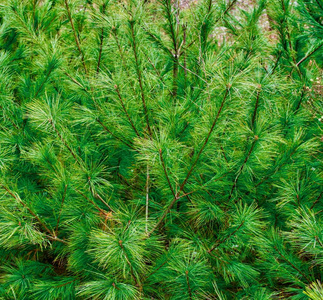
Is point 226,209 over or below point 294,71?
below

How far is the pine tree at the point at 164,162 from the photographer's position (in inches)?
37.5

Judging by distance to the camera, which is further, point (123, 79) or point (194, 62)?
point (194, 62)

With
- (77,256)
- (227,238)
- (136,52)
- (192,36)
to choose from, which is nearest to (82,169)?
(77,256)

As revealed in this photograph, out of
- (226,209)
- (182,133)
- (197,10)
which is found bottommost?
(226,209)

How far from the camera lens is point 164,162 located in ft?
2.96

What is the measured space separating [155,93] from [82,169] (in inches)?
18.3

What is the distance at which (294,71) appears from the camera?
140cm

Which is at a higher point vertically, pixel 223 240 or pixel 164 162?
pixel 164 162

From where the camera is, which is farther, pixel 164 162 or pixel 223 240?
pixel 223 240

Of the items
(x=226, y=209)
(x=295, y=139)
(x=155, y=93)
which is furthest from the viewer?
(x=155, y=93)

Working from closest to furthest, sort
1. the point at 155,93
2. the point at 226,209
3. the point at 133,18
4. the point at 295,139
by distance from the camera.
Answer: the point at 133,18
the point at 295,139
the point at 226,209
the point at 155,93

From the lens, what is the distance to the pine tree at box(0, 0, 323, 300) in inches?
37.5

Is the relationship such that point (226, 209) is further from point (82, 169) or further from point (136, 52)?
point (136, 52)

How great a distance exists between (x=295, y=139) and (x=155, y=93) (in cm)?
57
